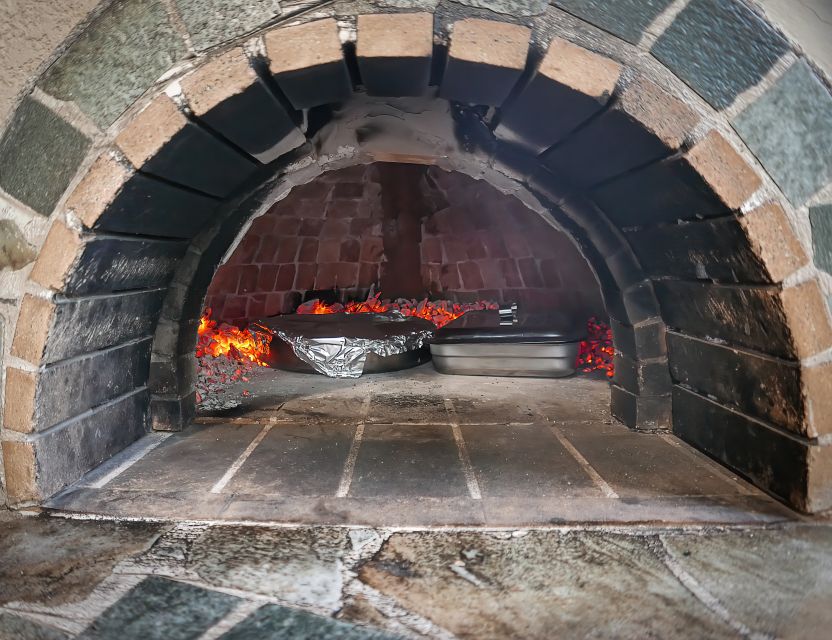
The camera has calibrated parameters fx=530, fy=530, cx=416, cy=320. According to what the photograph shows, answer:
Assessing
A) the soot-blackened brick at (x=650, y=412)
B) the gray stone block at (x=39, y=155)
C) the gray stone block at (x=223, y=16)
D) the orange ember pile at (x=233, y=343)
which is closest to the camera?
the gray stone block at (x=223, y=16)

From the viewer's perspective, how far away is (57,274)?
1.85 metres

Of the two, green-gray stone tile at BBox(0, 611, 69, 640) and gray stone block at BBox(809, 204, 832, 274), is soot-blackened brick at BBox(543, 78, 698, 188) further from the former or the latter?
green-gray stone tile at BBox(0, 611, 69, 640)

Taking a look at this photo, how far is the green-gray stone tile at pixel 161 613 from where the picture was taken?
1.29m

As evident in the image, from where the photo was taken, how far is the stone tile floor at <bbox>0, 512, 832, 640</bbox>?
1.30 meters

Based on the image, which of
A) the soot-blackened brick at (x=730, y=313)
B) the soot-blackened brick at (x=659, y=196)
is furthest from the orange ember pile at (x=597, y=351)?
the soot-blackened brick at (x=659, y=196)

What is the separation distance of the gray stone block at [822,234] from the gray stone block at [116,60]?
2.15m

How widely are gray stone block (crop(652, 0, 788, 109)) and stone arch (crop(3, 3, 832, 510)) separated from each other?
0.06m

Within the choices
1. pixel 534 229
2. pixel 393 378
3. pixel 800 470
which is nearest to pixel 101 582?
pixel 800 470

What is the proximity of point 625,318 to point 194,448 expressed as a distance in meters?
2.20

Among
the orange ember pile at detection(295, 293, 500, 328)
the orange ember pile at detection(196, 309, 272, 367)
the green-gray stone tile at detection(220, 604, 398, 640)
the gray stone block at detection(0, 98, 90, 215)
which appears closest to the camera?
the green-gray stone tile at detection(220, 604, 398, 640)

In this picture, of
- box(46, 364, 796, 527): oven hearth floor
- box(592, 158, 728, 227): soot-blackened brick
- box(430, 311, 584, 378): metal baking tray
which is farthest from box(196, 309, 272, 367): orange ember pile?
box(592, 158, 728, 227): soot-blackened brick

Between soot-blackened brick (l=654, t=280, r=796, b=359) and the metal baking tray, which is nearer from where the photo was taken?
soot-blackened brick (l=654, t=280, r=796, b=359)

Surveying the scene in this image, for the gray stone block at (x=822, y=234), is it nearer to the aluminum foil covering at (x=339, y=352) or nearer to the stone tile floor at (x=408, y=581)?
the stone tile floor at (x=408, y=581)

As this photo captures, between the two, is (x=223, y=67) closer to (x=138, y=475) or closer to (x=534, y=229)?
(x=138, y=475)
